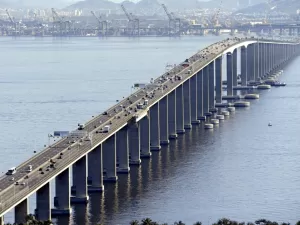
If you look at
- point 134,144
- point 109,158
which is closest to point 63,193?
point 109,158

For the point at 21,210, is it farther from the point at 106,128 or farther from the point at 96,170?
the point at 106,128

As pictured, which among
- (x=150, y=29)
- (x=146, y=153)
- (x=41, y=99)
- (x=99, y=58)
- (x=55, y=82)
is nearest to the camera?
(x=146, y=153)

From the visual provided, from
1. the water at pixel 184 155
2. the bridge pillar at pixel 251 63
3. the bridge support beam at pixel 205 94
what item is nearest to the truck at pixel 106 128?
the water at pixel 184 155

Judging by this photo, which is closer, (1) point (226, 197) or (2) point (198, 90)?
(1) point (226, 197)

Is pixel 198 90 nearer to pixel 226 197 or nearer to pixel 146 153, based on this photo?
pixel 146 153

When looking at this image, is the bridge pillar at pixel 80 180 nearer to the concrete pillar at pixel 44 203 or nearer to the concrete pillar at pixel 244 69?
the concrete pillar at pixel 44 203

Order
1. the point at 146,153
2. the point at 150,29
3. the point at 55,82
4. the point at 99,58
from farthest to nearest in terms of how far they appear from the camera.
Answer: the point at 150,29 < the point at 99,58 < the point at 55,82 < the point at 146,153

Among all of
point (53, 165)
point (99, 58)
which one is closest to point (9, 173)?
point (53, 165)
